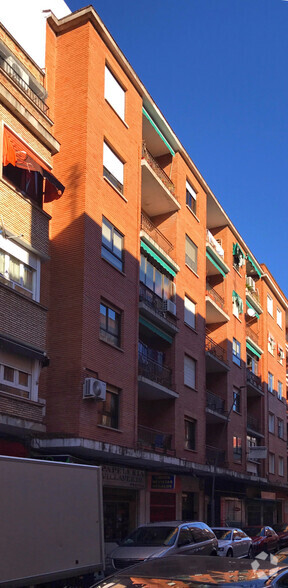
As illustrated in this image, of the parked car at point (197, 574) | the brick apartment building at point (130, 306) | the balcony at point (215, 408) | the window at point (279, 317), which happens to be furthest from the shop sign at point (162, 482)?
the window at point (279, 317)

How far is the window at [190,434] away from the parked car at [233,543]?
6.15 meters

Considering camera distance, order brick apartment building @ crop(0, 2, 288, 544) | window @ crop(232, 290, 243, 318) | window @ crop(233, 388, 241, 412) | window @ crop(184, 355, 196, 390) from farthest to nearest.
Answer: window @ crop(232, 290, 243, 318)
window @ crop(233, 388, 241, 412)
window @ crop(184, 355, 196, 390)
brick apartment building @ crop(0, 2, 288, 544)

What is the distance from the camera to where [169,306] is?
28109 mm

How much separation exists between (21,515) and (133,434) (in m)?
13.9

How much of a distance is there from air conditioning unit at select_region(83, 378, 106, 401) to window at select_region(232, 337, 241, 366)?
18237mm

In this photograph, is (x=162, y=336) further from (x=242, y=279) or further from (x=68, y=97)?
(x=242, y=279)

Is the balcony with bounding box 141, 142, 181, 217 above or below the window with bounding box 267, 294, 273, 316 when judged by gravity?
above

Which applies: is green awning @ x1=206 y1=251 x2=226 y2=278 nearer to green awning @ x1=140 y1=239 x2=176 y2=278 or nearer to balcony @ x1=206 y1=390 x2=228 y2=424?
green awning @ x1=140 y1=239 x2=176 y2=278

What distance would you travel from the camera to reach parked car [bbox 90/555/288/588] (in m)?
4.86

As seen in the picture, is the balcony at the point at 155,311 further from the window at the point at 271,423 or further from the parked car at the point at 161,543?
the window at the point at 271,423

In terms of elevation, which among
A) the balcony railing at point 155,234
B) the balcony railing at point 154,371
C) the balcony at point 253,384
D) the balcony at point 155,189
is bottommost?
the balcony railing at point 154,371

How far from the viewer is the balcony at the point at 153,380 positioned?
25.2 meters

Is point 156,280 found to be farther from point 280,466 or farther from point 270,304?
point 280,466

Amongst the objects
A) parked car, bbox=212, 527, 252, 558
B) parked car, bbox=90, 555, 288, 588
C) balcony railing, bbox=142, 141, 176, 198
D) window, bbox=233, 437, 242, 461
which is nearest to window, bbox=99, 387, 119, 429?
parked car, bbox=212, 527, 252, 558
